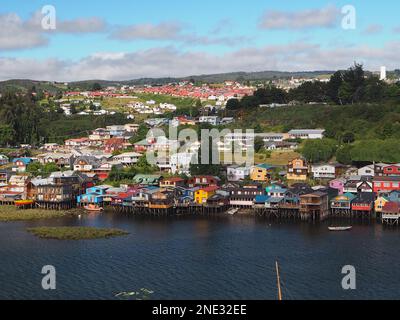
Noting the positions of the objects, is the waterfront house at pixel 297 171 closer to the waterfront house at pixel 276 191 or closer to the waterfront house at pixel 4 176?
the waterfront house at pixel 276 191

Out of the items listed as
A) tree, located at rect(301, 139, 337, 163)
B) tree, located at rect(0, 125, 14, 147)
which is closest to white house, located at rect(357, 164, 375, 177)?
tree, located at rect(301, 139, 337, 163)

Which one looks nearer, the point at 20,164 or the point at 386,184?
the point at 386,184

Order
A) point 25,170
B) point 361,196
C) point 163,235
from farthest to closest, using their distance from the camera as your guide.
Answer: point 25,170 → point 361,196 → point 163,235

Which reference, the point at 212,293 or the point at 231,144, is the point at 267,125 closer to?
the point at 231,144

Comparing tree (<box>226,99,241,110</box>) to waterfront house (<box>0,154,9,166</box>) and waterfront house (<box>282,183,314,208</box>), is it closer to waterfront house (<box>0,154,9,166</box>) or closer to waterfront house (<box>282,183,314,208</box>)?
waterfront house (<box>0,154,9,166</box>)

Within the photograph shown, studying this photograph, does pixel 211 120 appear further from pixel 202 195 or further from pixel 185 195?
pixel 202 195

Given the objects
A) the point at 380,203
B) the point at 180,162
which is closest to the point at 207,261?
the point at 380,203

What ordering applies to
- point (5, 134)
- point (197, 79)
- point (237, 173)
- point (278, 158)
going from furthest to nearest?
point (197, 79), point (5, 134), point (278, 158), point (237, 173)

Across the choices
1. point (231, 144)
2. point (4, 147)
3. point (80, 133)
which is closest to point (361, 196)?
point (231, 144)
